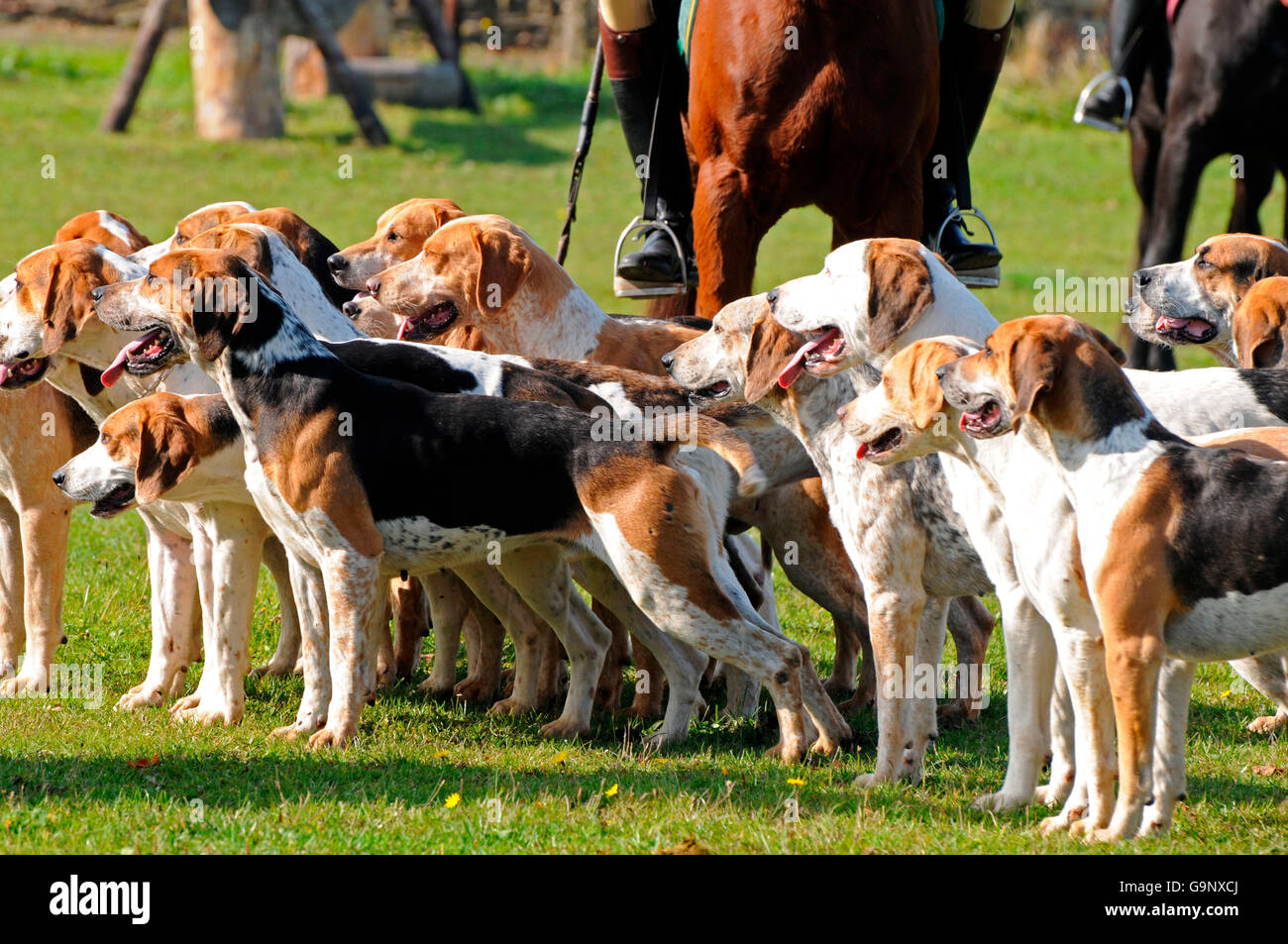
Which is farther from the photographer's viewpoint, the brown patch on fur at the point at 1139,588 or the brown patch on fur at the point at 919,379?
the brown patch on fur at the point at 919,379

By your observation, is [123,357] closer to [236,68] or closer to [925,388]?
[925,388]

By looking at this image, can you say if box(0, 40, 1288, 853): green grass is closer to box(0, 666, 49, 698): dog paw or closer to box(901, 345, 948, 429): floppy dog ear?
box(0, 666, 49, 698): dog paw

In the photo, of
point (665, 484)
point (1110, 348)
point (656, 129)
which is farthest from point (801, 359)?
point (656, 129)

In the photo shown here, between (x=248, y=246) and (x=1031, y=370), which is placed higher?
(x=248, y=246)

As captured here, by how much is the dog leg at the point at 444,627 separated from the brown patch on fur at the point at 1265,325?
3291 mm

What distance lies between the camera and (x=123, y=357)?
6.32 meters

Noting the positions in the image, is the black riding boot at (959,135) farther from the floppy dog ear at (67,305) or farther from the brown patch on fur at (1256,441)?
→ the floppy dog ear at (67,305)

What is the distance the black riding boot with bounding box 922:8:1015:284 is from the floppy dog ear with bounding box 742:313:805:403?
298 centimetres

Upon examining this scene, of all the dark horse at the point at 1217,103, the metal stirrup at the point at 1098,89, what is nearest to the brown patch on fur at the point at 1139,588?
the dark horse at the point at 1217,103

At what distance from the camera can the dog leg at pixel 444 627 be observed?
706 centimetres

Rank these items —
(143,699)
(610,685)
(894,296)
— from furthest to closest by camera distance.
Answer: (610,685) < (143,699) < (894,296)

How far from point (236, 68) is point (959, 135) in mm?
17543

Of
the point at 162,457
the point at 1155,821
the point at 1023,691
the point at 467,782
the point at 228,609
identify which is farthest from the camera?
the point at 228,609

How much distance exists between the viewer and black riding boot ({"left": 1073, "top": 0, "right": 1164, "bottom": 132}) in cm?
1223
